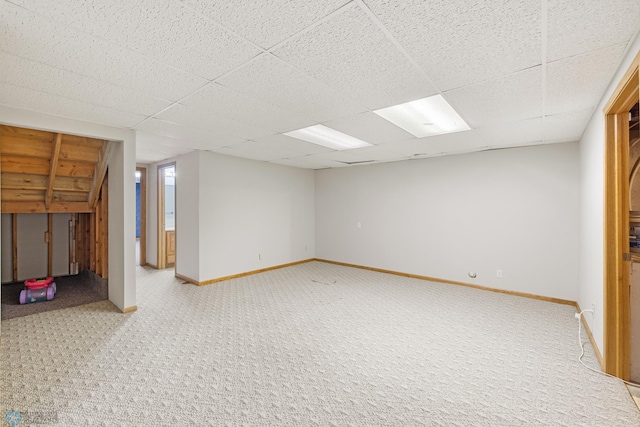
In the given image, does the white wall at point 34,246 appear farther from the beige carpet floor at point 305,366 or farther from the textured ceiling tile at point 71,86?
the textured ceiling tile at point 71,86

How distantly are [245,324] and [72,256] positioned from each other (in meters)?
4.21

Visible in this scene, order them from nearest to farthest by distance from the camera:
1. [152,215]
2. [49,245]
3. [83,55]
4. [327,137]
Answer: [83,55]
[327,137]
[49,245]
[152,215]

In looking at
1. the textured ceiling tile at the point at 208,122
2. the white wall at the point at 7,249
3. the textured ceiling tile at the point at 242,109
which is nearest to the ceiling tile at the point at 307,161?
the textured ceiling tile at the point at 208,122

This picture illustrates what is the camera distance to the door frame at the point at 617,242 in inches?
84.3

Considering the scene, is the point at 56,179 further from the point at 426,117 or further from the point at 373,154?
the point at 426,117

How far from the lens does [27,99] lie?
246 cm

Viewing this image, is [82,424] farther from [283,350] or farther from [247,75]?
[247,75]

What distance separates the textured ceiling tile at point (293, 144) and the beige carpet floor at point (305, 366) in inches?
86.0

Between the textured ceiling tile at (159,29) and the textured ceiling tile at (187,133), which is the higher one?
the textured ceiling tile at (187,133)

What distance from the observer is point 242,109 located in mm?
2723

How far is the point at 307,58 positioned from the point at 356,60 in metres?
0.31

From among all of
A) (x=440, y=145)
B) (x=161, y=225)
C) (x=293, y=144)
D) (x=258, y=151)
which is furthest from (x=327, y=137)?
(x=161, y=225)

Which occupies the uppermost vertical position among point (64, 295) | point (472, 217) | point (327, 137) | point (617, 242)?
point (327, 137)

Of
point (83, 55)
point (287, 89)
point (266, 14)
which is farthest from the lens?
point (287, 89)
